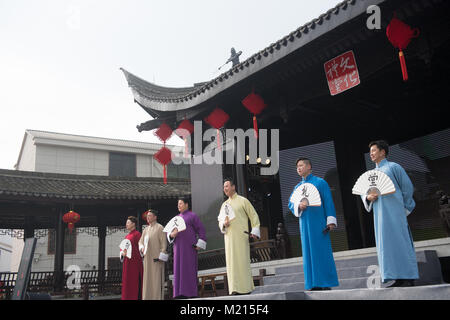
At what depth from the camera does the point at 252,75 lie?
8125mm

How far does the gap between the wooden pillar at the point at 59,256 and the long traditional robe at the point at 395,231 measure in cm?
1092

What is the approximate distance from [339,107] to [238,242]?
4.58 meters

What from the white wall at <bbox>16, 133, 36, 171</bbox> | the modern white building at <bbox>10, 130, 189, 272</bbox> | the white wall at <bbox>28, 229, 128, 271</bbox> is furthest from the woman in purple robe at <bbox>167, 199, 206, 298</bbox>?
the white wall at <bbox>16, 133, 36, 171</bbox>

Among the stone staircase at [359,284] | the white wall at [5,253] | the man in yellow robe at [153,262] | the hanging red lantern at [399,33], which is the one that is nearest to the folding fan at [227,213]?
the stone staircase at [359,284]

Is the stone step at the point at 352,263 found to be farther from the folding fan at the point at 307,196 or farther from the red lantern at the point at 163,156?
the red lantern at the point at 163,156

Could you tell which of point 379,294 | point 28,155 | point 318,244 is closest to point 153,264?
point 318,244

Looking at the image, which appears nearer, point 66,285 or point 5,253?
point 66,285

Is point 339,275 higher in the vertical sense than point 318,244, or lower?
lower

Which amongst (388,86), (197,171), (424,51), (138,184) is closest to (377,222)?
(424,51)

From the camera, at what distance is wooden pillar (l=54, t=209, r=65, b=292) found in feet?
42.6

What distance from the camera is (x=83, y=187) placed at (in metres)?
15.8

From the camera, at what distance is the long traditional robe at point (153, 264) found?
7105mm

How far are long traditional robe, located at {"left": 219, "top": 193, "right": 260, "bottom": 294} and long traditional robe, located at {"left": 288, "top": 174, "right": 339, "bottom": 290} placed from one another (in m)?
1.00

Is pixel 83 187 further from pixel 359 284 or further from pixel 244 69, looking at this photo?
pixel 359 284
